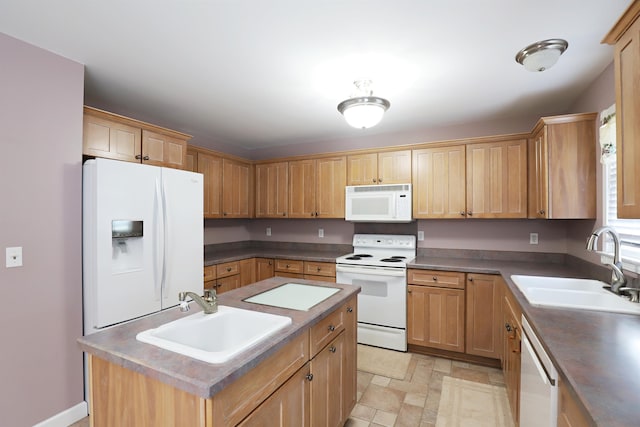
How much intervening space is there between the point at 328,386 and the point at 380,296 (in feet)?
5.49

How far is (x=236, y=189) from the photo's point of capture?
409cm

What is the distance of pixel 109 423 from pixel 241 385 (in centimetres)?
59

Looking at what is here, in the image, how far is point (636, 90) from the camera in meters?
1.17

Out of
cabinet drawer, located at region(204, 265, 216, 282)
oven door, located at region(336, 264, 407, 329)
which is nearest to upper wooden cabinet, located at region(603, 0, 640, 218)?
oven door, located at region(336, 264, 407, 329)

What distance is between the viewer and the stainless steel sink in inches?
50.1

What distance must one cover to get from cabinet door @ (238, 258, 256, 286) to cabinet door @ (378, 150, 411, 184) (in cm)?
194

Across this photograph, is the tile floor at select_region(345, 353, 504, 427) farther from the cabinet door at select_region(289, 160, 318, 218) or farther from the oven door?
the cabinet door at select_region(289, 160, 318, 218)

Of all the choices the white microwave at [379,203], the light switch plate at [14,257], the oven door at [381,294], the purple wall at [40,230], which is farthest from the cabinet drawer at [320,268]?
the light switch plate at [14,257]

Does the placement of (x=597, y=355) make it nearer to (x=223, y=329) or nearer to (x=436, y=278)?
(x=223, y=329)

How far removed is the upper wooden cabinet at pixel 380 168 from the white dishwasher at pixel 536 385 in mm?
2147

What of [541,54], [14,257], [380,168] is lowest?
[14,257]

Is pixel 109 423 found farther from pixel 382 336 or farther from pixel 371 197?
pixel 371 197

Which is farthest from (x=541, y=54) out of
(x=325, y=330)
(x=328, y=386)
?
(x=328, y=386)

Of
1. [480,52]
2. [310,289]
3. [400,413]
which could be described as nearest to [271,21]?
[480,52]
